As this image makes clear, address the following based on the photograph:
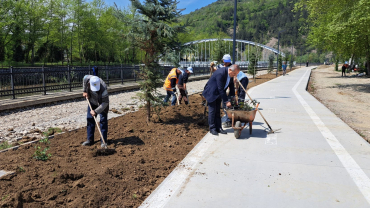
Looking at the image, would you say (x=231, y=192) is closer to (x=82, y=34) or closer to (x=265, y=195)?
(x=265, y=195)

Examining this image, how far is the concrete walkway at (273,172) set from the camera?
332 centimetres

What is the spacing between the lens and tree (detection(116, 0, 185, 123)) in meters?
6.40

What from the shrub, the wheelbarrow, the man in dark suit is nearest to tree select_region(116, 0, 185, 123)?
the man in dark suit

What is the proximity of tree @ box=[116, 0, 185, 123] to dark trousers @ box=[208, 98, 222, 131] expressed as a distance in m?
1.50

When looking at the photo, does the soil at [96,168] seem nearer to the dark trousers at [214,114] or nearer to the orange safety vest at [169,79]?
the dark trousers at [214,114]

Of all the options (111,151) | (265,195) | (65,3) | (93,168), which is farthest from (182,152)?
(65,3)

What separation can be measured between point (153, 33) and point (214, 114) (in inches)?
95.8

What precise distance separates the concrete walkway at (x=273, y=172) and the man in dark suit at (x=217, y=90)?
0.41 metres

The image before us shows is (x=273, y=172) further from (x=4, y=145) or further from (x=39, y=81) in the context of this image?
(x=39, y=81)

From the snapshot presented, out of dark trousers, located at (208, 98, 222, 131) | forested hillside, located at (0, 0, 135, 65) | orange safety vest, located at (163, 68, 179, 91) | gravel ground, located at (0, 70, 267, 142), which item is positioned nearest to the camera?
dark trousers, located at (208, 98, 222, 131)

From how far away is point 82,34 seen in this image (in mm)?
35844

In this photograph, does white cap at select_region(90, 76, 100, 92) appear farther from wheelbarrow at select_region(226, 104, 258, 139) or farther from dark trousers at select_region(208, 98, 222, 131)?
wheelbarrow at select_region(226, 104, 258, 139)

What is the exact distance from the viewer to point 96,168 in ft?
13.8

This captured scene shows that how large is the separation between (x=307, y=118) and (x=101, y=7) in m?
39.8
